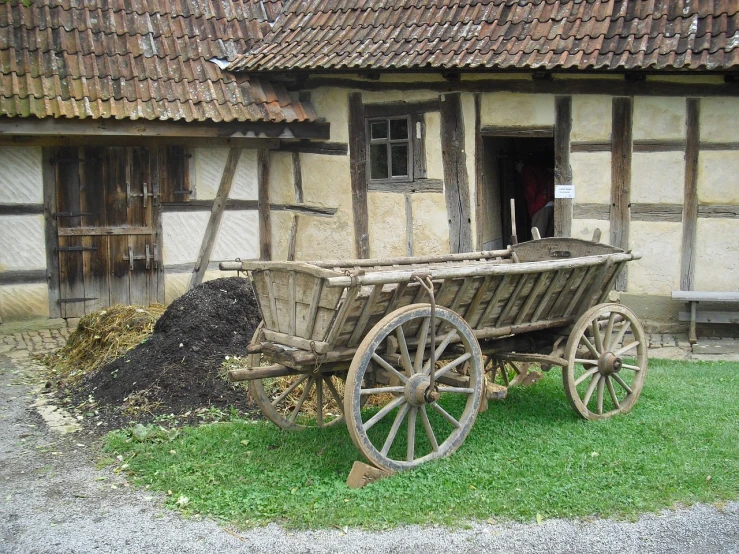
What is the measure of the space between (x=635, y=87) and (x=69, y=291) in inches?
259

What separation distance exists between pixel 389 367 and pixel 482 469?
0.84 m

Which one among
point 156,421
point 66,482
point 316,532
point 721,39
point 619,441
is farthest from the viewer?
point 721,39

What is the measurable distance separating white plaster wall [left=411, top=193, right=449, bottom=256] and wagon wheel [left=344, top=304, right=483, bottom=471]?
4.62 meters

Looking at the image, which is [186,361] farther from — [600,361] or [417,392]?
[600,361]

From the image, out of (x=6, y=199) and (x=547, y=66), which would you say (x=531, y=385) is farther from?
(x=6, y=199)

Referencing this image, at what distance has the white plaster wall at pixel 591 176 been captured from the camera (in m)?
9.38

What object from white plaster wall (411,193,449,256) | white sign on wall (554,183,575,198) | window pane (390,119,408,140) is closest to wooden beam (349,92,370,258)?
window pane (390,119,408,140)

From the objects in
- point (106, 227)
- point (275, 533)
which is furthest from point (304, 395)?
point (106, 227)

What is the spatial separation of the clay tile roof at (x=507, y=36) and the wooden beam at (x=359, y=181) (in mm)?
860

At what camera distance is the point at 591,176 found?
9.44 meters

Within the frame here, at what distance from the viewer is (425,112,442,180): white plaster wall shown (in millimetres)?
10108

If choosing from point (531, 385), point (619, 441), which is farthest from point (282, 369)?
point (531, 385)

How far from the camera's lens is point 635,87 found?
9.09 meters

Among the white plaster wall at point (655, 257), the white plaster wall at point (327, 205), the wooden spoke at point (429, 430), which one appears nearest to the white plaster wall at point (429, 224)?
the white plaster wall at point (327, 205)
